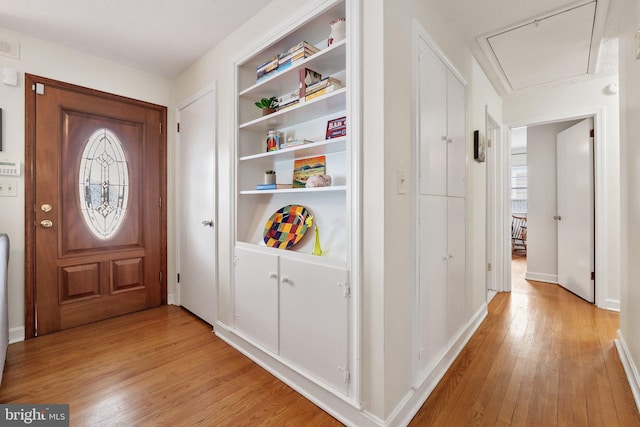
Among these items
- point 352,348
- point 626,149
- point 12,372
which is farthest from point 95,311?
point 626,149

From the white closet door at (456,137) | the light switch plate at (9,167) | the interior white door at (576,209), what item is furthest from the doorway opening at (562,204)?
the light switch plate at (9,167)

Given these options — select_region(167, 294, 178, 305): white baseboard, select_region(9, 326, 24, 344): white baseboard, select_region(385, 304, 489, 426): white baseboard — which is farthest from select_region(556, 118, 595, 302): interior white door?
select_region(9, 326, 24, 344): white baseboard

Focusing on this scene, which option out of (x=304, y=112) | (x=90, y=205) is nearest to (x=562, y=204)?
(x=304, y=112)

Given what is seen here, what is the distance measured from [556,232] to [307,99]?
13.1ft

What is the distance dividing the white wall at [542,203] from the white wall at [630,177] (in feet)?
6.92

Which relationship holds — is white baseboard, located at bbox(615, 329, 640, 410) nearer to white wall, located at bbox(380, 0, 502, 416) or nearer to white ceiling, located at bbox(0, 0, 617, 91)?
white wall, located at bbox(380, 0, 502, 416)

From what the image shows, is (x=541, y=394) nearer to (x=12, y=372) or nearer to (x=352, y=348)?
(x=352, y=348)

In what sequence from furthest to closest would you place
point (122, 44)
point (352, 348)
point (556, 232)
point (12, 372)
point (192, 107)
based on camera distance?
point (556, 232)
point (192, 107)
point (122, 44)
point (12, 372)
point (352, 348)

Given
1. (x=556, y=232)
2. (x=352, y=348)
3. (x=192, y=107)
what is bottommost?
(x=352, y=348)

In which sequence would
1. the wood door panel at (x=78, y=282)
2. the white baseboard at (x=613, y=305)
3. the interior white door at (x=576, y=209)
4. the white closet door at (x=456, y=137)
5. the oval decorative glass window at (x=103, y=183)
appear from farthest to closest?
the interior white door at (x=576, y=209)
the white baseboard at (x=613, y=305)
the oval decorative glass window at (x=103, y=183)
the wood door panel at (x=78, y=282)
the white closet door at (x=456, y=137)

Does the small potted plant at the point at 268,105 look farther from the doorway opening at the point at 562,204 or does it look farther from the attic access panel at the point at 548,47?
the doorway opening at the point at 562,204

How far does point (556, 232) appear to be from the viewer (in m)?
3.88

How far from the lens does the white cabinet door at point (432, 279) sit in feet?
5.30

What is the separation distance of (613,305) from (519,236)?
3608 millimetres
